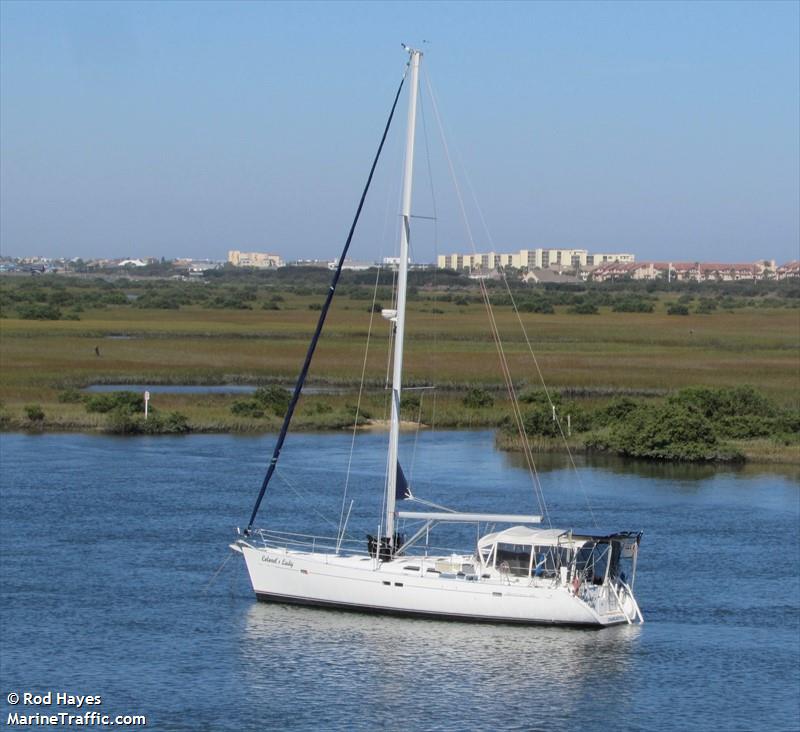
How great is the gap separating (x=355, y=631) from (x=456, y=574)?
2.50m

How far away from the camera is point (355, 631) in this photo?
31.8 metres

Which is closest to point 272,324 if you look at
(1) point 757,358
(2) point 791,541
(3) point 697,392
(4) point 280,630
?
(1) point 757,358

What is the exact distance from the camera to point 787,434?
62188mm

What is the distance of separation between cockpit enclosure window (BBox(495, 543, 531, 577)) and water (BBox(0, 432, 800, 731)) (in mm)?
1350

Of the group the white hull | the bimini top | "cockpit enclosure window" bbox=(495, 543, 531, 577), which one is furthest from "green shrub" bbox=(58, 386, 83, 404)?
"cockpit enclosure window" bbox=(495, 543, 531, 577)

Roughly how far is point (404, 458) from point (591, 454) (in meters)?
7.66

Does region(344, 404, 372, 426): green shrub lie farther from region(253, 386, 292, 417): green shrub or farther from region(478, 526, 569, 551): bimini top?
region(478, 526, 569, 551): bimini top

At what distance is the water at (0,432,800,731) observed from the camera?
91.2 feet

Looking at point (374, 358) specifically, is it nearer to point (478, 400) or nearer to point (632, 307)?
point (478, 400)

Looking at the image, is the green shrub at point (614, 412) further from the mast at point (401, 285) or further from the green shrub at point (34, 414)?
the mast at point (401, 285)

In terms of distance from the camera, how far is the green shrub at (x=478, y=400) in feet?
235

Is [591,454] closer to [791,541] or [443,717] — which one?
[791,541]

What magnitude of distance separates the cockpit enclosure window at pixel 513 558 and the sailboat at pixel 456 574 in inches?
0.8

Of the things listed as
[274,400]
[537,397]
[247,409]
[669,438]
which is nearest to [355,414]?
[274,400]
